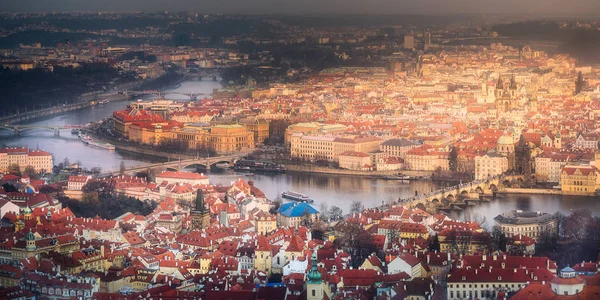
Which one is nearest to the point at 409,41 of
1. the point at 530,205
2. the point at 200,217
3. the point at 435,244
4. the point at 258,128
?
the point at 258,128

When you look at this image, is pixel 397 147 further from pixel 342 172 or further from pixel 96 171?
pixel 96 171

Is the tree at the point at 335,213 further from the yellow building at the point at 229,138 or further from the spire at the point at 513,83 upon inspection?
the spire at the point at 513,83

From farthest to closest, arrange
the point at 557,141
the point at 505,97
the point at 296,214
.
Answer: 1. the point at 505,97
2. the point at 557,141
3. the point at 296,214

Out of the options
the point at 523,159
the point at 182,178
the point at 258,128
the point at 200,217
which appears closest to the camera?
the point at 200,217

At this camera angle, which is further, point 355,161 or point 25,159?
point 355,161

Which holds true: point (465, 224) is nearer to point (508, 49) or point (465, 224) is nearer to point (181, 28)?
point (508, 49)
